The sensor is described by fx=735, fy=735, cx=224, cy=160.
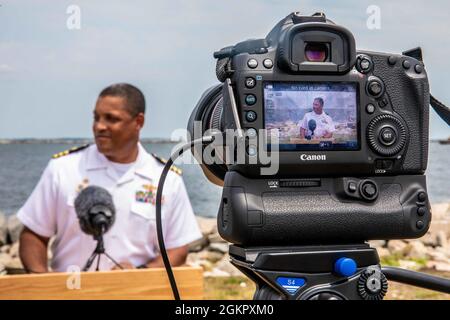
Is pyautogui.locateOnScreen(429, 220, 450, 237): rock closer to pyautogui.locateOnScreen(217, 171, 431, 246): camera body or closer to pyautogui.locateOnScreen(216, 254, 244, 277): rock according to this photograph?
pyautogui.locateOnScreen(216, 254, 244, 277): rock

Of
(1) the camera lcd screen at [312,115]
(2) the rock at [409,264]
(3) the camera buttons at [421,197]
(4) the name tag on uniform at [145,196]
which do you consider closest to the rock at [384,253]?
(2) the rock at [409,264]

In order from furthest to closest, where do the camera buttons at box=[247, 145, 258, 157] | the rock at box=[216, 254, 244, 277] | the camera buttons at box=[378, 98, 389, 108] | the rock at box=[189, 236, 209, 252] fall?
the rock at box=[189, 236, 209, 252]
the rock at box=[216, 254, 244, 277]
the camera buttons at box=[378, 98, 389, 108]
the camera buttons at box=[247, 145, 258, 157]

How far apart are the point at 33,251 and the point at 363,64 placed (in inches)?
85.9

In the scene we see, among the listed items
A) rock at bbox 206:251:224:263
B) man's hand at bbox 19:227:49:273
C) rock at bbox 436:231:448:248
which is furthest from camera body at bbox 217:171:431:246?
rock at bbox 436:231:448:248

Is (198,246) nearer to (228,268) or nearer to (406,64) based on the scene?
(228,268)

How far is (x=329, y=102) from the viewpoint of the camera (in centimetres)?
128

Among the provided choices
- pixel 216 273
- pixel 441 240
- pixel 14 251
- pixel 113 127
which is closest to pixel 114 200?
pixel 113 127

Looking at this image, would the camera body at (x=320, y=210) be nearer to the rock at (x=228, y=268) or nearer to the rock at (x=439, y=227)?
the rock at (x=228, y=268)

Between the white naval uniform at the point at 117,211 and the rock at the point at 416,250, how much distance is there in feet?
13.3

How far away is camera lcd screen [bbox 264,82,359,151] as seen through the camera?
1.26 m

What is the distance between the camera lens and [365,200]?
1324mm

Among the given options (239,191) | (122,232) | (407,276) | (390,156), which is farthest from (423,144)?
(122,232)

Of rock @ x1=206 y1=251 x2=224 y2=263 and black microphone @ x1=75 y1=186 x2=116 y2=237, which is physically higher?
black microphone @ x1=75 y1=186 x2=116 y2=237

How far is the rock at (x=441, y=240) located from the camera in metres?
7.45
